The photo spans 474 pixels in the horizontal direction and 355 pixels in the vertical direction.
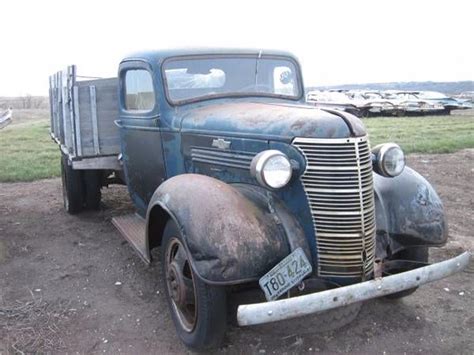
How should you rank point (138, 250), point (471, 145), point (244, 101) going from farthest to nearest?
1. point (471, 145)
2. point (244, 101)
3. point (138, 250)

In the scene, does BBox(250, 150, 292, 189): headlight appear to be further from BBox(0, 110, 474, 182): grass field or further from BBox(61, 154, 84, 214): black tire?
BBox(0, 110, 474, 182): grass field

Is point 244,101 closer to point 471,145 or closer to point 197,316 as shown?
point 197,316

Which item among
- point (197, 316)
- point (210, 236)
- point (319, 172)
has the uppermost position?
point (319, 172)

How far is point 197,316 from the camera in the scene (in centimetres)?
320

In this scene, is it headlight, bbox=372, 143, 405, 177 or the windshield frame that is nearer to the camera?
headlight, bbox=372, 143, 405, 177

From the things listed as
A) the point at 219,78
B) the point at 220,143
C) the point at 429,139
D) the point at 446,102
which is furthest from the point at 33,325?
the point at 446,102

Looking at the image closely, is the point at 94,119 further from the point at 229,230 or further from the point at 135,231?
the point at 229,230

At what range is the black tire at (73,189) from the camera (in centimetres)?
635

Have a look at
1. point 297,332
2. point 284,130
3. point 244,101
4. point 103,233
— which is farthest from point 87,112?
point 297,332

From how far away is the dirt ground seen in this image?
3.47 m

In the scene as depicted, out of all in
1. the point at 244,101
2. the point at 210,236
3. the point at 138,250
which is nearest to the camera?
the point at 210,236

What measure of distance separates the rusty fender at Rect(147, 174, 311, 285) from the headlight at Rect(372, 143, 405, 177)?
32.0 inches

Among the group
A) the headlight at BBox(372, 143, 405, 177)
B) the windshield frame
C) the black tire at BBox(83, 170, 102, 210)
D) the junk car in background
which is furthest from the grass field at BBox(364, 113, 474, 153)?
the junk car in background

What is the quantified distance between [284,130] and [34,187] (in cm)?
616
